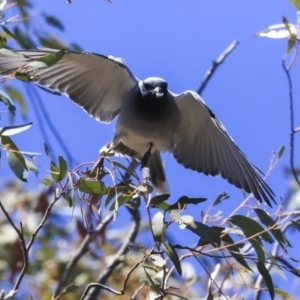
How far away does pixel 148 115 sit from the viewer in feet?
9.44

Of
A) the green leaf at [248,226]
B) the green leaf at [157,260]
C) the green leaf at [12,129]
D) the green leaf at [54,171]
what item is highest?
the green leaf at [248,226]

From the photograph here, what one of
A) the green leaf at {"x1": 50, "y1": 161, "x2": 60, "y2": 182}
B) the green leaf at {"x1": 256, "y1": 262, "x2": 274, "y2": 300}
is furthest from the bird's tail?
the green leaf at {"x1": 50, "y1": 161, "x2": 60, "y2": 182}

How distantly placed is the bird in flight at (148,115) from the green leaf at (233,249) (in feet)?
2.94

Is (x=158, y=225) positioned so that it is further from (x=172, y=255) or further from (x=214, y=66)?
(x=214, y=66)

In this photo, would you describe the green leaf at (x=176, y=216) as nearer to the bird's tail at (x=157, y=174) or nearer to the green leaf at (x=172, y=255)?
the green leaf at (x=172, y=255)

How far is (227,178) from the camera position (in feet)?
9.00

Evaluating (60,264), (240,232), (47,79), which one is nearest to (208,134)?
(47,79)

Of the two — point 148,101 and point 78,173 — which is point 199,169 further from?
point 78,173

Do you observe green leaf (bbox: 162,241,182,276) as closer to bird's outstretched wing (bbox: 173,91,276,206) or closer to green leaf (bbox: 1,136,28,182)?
green leaf (bbox: 1,136,28,182)

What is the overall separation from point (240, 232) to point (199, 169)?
1.15 m

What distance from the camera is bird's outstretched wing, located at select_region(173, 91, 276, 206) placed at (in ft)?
8.65

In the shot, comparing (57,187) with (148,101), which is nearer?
(57,187)

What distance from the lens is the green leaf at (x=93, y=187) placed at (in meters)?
1.65

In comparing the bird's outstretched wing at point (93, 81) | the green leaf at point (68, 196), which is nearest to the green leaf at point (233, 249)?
the green leaf at point (68, 196)
